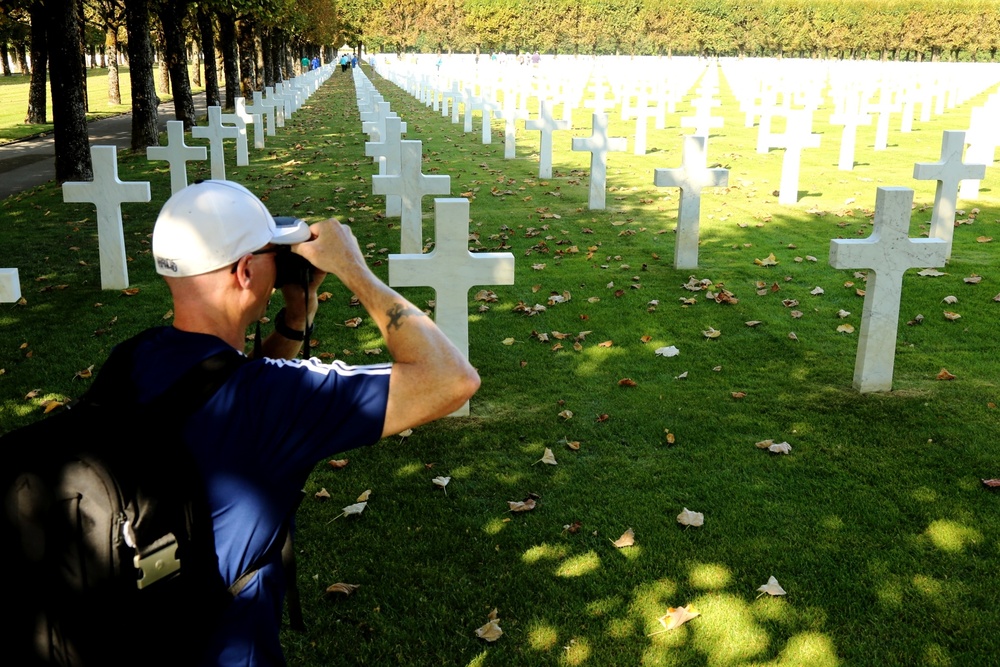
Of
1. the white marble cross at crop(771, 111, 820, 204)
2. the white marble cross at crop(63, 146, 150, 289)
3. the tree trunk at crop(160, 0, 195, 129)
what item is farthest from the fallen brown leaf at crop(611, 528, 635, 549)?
the tree trunk at crop(160, 0, 195, 129)

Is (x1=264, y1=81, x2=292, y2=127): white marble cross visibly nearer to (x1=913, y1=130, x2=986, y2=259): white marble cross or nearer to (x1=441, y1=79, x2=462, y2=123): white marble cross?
(x1=441, y1=79, x2=462, y2=123): white marble cross

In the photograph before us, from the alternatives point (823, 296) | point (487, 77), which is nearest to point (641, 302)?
point (823, 296)

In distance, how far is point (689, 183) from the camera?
9523 millimetres

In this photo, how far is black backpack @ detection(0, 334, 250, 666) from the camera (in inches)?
69.4

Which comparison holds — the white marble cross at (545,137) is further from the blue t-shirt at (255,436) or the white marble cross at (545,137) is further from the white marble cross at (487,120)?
the blue t-shirt at (255,436)

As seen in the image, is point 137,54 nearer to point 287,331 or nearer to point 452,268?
point 452,268

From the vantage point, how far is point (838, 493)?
491cm

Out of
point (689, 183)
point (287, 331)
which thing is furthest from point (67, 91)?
point (287, 331)

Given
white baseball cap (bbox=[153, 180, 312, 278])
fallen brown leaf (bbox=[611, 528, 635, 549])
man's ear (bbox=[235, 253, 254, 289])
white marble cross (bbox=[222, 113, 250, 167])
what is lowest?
fallen brown leaf (bbox=[611, 528, 635, 549])

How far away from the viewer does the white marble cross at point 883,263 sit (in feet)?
19.8

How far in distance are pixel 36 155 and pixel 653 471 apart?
2089cm

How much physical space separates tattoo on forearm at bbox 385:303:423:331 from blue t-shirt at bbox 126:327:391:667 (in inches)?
4.0

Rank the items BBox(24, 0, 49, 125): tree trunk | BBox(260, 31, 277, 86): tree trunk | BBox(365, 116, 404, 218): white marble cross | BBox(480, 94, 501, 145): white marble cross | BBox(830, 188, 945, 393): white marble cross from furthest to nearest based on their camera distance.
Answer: BBox(260, 31, 277, 86): tree trunk, BBox(480, 94, 501, 145): white marble cross, BBox(24, 0, 49, 125): tree trunk, BBox(365, 116, 404, 218): white marble cross, BBox(830, 188, 945, 393): white marble cross

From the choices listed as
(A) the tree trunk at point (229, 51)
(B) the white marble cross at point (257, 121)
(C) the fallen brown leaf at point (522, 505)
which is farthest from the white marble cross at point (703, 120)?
(A) the tree trunk at point (229, 51)
